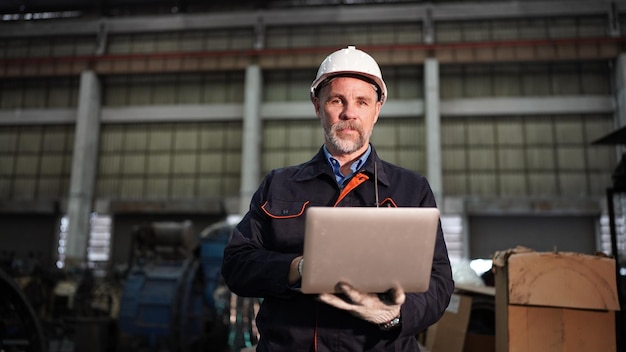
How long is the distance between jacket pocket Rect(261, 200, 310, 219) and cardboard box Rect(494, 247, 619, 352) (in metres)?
1.71

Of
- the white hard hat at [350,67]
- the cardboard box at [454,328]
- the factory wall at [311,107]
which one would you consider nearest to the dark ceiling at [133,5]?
the factory wall at [311,107]

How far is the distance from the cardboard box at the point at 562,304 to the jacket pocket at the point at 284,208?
1.71 meters

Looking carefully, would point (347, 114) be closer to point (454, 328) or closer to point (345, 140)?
point (345, 140)

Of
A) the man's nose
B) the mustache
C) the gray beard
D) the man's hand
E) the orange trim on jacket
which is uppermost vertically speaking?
the man's nose

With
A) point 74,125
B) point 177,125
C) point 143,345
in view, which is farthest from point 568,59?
point 74,125

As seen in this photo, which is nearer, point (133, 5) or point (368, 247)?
point (368, 247)

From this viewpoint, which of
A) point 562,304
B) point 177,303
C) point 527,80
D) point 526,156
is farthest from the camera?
point 527,80

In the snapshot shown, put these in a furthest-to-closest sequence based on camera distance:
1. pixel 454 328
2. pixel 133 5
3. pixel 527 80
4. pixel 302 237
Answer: pixel 133 5, pixel 527 80, pixel 454 328, pixel 302 237

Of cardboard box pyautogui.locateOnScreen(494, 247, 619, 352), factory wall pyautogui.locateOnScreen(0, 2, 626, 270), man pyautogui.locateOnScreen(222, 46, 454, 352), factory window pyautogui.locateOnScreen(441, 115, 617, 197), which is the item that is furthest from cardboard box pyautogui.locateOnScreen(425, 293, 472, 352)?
factory window pyautogui.locateOnScreen(441, 115, 617, 197)

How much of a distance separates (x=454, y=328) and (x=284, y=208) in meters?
2.30

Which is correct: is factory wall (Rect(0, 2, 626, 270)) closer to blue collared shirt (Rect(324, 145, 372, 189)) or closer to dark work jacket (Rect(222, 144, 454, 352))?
blue collared shirt (Rect(324, 145, 372, 189))

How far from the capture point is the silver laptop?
4.46 ft

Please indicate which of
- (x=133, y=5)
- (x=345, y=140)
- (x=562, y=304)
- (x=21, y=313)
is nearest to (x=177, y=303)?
(x=21, y=313)

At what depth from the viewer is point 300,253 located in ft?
5.98
